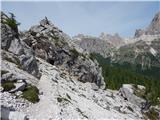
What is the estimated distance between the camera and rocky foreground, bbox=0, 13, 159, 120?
37.9m

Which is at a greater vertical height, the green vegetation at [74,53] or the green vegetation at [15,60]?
the green vegetation at [74,53]

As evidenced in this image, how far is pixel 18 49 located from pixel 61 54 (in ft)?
97.6

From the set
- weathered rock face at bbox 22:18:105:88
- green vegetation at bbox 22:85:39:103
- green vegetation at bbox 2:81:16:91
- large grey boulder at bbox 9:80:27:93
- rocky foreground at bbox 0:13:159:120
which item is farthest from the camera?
weathered rock face at bbox 22:18:105:88

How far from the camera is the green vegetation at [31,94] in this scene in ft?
129

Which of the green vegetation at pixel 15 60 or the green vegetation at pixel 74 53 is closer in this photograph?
the green vegetation at pixel 15 60

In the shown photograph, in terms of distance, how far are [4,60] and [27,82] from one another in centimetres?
621

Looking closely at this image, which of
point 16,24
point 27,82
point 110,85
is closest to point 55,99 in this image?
point 27,82

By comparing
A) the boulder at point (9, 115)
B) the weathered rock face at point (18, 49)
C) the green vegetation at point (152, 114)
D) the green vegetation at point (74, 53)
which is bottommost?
the green vegetation at point (152, 114)

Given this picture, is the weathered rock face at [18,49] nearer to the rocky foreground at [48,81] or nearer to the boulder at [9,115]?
the rocky foreground at [48,81]

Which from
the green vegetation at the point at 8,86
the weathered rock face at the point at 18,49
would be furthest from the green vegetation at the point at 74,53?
the green vegetation at the point at 8,86

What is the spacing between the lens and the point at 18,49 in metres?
55.4

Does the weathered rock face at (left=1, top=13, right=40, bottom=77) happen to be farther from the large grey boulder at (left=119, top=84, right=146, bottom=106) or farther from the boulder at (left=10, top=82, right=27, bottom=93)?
the large grey boulder at (left=119, top=84, right=146, bottom=106)

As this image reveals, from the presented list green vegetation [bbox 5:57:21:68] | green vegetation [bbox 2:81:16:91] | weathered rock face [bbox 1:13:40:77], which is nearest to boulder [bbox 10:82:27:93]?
green vegetation [bbox 2:81:16:91]

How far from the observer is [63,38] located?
9194cm
